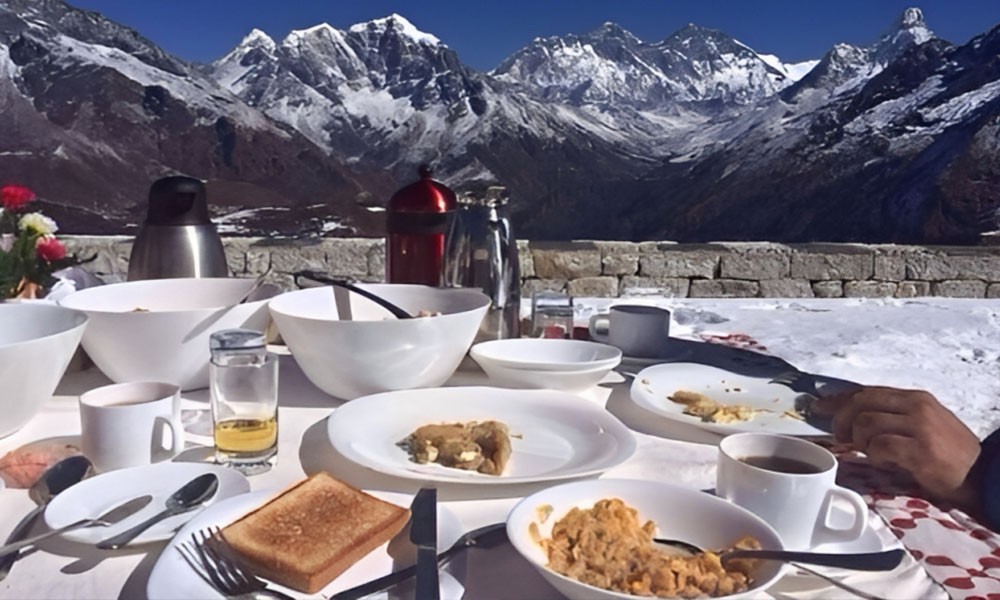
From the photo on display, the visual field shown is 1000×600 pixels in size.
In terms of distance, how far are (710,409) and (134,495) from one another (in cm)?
69

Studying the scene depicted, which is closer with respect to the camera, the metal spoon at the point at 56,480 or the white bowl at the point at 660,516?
the white bowl at the point at 660,516

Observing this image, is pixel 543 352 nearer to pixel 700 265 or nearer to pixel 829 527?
pixel 829 527

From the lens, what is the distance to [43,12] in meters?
4.34

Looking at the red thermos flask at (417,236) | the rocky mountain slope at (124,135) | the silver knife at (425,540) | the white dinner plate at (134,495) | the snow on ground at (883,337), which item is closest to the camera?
the silver knife at (425,540)

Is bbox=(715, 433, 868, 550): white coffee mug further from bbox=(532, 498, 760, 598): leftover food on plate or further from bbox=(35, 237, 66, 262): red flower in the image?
bbox=(35, 237, 66, 262): red flower

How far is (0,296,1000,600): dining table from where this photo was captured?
0.57 metres

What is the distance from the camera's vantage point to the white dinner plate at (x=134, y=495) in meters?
0.61

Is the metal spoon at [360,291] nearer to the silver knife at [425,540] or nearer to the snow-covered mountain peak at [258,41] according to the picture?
the silver knife at [425,540]

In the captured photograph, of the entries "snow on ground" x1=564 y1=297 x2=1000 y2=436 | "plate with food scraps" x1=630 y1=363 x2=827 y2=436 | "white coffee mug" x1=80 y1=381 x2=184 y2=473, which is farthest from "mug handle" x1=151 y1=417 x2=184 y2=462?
"snow on ground" x1=564 y1=297 x2=1000 y2=436

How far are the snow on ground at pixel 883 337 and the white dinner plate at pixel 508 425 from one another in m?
0.78

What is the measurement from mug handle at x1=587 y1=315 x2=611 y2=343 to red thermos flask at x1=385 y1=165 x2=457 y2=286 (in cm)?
32

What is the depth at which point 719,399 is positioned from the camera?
1077 millimetres

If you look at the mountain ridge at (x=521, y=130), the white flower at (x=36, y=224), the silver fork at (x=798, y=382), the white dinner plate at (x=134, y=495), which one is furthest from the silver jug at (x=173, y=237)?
the mountain ridge at (x=521, y=130)

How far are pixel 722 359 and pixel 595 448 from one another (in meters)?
0.62
